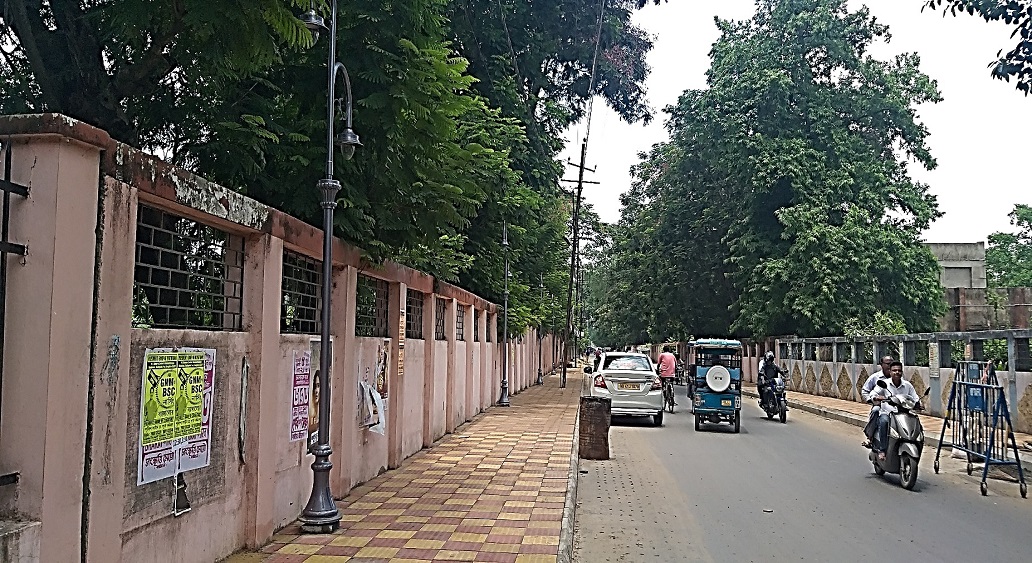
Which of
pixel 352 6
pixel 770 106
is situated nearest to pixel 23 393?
pixel 352 6

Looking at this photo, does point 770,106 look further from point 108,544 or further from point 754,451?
point 108,544

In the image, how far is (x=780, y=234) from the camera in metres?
35.1

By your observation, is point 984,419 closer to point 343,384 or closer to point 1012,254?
point 343,384

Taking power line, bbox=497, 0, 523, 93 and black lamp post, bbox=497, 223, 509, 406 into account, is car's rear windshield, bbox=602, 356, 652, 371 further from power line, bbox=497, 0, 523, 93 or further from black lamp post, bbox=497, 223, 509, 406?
power line, bbox=497, 0, 523, 93

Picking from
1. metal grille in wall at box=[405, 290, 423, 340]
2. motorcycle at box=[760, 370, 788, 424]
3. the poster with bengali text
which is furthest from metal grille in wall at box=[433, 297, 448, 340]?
motorcycle at box=[760, 370, 788, 424]

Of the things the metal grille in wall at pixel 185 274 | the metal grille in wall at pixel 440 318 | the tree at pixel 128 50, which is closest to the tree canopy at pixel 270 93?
the tree at pixel 128 50

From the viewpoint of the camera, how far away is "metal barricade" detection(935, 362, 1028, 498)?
10.9 meters

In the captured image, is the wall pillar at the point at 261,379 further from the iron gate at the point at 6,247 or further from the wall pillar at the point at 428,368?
the wall pillar at the point at 428,368

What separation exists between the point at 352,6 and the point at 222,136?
1892 millimetres

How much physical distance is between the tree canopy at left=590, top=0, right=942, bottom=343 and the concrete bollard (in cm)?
1939

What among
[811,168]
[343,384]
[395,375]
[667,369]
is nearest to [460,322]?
[395,375]

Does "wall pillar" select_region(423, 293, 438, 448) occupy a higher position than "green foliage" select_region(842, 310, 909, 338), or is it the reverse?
"green foliage" select_region(842, 310, 909, 338)

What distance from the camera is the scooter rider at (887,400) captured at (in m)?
11.7

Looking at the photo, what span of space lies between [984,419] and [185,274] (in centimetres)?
1067
